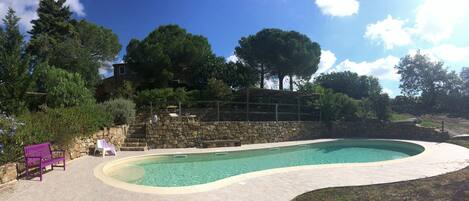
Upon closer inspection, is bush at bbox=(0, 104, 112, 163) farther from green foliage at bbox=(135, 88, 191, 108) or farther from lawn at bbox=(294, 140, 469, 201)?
green foliage at bbox=(135, 88, 191, 108)

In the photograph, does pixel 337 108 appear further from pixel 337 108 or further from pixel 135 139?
pixel 135 139

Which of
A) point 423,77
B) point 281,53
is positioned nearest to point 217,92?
point 281,53

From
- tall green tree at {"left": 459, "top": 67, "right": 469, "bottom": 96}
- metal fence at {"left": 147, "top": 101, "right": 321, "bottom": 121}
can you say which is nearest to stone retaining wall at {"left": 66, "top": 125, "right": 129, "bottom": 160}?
metal fence at {"left": 147, "top": 101, "right": 321, "bottom": 121}

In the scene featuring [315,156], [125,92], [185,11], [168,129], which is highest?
[185,11]

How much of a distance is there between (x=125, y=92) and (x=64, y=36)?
822 centimetres

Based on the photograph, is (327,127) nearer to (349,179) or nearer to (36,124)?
(349,179)

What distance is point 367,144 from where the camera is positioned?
58.3ft

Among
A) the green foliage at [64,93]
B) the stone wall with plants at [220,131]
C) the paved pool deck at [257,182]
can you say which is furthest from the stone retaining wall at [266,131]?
the paved pool deck at [257,182]

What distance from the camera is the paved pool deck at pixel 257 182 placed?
248 inches

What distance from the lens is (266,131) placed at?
18719 millimetres

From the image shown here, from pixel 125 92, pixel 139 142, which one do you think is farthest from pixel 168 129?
pixel 125 92

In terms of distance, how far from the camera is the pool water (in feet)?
30.7

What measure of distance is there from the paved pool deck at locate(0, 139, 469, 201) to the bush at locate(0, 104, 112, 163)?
3.12 feet

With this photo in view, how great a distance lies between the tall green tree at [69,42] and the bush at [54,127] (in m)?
11.6
